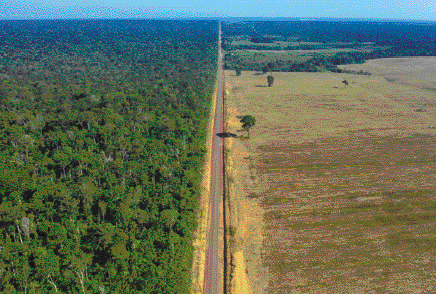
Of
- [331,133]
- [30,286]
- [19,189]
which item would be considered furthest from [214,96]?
[30,286]

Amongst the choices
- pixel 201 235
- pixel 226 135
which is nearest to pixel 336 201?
pixel 201 235

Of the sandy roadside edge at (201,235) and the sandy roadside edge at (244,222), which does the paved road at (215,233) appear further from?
the sandy roadside edge at (244,222)

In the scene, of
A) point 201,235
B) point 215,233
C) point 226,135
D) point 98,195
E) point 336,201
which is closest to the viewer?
point 201,235

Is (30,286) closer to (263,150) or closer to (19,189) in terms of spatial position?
(19,189)

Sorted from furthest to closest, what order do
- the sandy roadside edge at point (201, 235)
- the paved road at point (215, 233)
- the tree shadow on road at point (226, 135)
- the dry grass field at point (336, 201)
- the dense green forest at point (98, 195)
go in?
the tree shadow on road at point (226, 135)
the dry grass field at point (336, 201)
the paved road at point (215, 233)
the sandy roadside edge at point (201, 235)
the dense green forest at point (98, 195)

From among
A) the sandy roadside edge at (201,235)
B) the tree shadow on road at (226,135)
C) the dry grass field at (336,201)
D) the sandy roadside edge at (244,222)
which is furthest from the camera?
the tree shadow on road at (226,135)

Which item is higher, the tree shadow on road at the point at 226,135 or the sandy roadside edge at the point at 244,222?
the tree shadow on road at the point at 226,135

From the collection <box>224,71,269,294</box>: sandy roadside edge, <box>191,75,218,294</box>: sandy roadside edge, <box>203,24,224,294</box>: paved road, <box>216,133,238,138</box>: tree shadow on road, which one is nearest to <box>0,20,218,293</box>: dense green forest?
<box>191,75,218,294</box>: sandy roadside edge

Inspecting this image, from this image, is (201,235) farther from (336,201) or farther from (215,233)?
(336,201)

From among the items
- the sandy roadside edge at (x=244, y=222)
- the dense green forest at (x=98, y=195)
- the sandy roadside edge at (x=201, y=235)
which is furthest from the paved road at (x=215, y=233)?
the dense green forest at (x=98, y=195)
